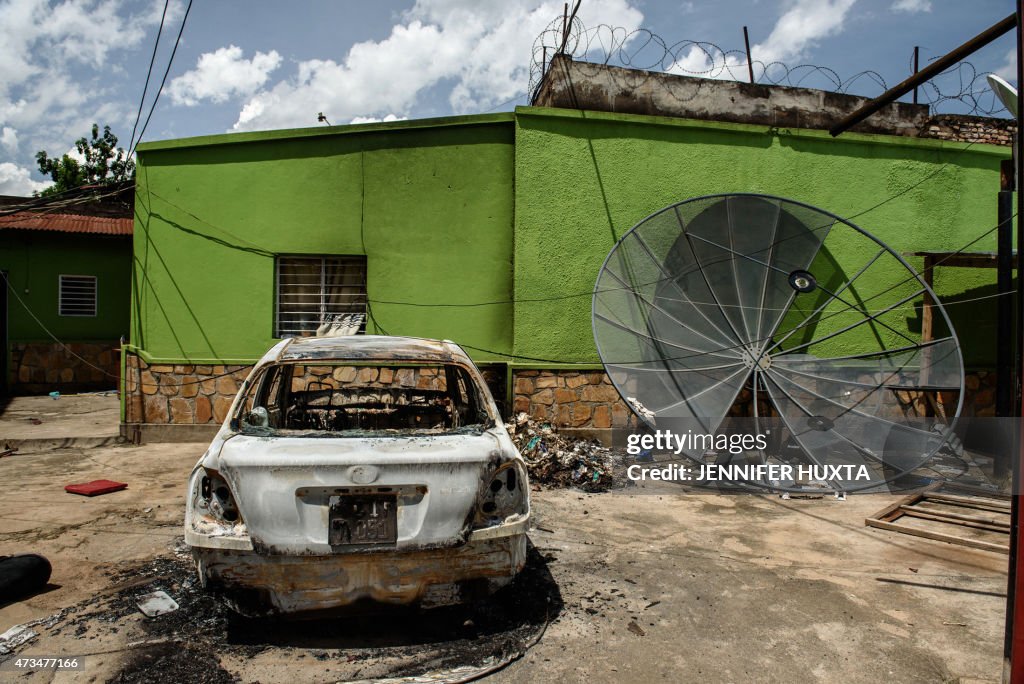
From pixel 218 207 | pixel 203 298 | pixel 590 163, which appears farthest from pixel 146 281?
pixel 590 163

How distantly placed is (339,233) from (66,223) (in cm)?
960

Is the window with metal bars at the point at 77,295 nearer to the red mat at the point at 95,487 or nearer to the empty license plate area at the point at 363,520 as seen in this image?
the red mat at the point at 95,487

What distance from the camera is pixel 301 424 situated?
4.67 meters

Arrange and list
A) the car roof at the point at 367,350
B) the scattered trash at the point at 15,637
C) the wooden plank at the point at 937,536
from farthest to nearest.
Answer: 1. the wooden plank at the point at 937,536
2. the car roof at the point at 367,350
3. the scattered trash at the point at 15,637

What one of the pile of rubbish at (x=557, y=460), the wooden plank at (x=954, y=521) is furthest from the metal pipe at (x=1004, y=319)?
the pile of rubbish at (x=557, y=460)

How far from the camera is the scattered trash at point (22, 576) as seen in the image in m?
3.59

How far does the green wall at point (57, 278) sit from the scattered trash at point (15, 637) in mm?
13370

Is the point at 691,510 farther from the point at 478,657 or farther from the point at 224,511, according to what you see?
the point at 224,511

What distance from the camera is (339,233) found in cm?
887

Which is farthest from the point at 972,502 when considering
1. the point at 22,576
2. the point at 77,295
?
the point at 77,295

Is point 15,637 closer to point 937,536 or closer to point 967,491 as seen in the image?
point 937,536

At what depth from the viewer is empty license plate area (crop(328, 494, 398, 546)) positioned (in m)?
2.83

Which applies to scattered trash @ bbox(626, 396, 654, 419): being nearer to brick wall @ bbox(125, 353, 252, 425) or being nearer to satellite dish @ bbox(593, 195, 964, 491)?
satellite dish @ bbox(593, 195, 964, 491)

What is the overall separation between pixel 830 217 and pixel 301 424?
6439 millimetres
